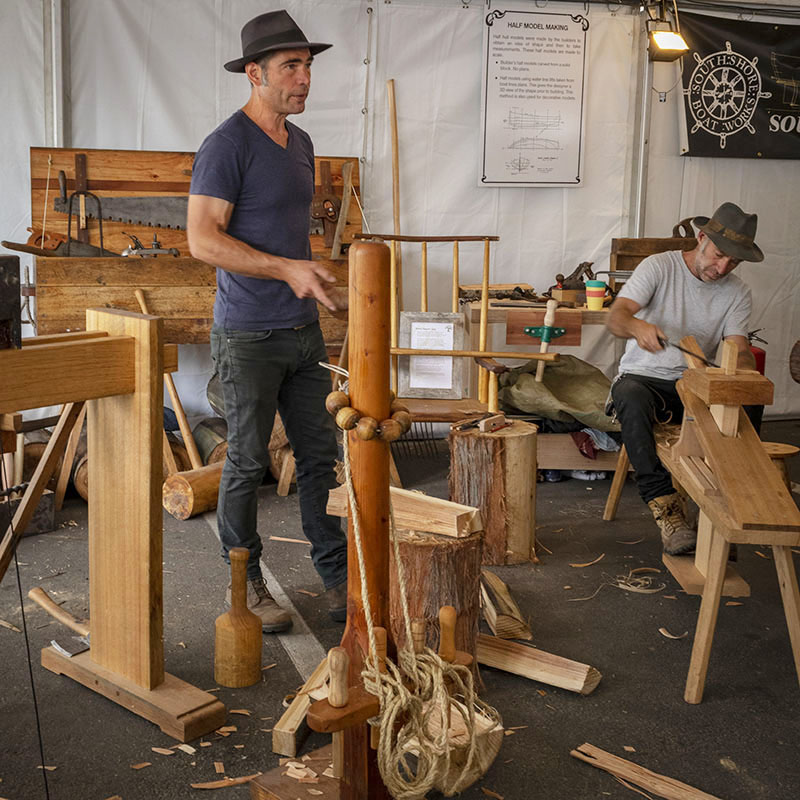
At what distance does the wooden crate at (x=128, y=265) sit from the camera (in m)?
4.43

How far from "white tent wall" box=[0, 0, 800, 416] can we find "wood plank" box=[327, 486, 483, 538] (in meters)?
2.68

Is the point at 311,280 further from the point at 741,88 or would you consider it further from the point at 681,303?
the point at 741,88

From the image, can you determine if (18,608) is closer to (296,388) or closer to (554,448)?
(296,388)

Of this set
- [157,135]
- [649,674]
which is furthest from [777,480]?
[157,135]

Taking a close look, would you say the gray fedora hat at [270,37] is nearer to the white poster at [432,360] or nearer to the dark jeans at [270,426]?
the dark jeans at [270,426]

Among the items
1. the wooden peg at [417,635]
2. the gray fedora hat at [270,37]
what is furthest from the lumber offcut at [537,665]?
the gray fedora hat at [270,37]

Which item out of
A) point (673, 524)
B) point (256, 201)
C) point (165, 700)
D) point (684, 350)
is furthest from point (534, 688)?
point (256, 201)

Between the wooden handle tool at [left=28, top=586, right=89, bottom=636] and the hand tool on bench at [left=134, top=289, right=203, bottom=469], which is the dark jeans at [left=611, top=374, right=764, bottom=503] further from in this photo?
the wooden handle tool at [left=28, top=586, right=89, bottom=636]

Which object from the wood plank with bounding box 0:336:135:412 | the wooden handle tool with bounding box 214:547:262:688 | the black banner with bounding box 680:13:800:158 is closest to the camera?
the wood plank with bounding box 0:336:135:412

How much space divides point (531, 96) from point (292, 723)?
14.3 feet

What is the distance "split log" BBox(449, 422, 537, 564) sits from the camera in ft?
12.2

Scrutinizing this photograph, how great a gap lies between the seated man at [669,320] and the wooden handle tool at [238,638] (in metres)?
1.75

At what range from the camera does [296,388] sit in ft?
10.0

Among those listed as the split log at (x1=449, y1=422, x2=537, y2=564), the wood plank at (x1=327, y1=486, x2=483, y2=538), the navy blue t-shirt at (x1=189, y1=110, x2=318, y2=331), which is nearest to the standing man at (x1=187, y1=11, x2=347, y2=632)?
the navy blue t-shirt at (x1=189, y1=110, x2=318, y2=331)
